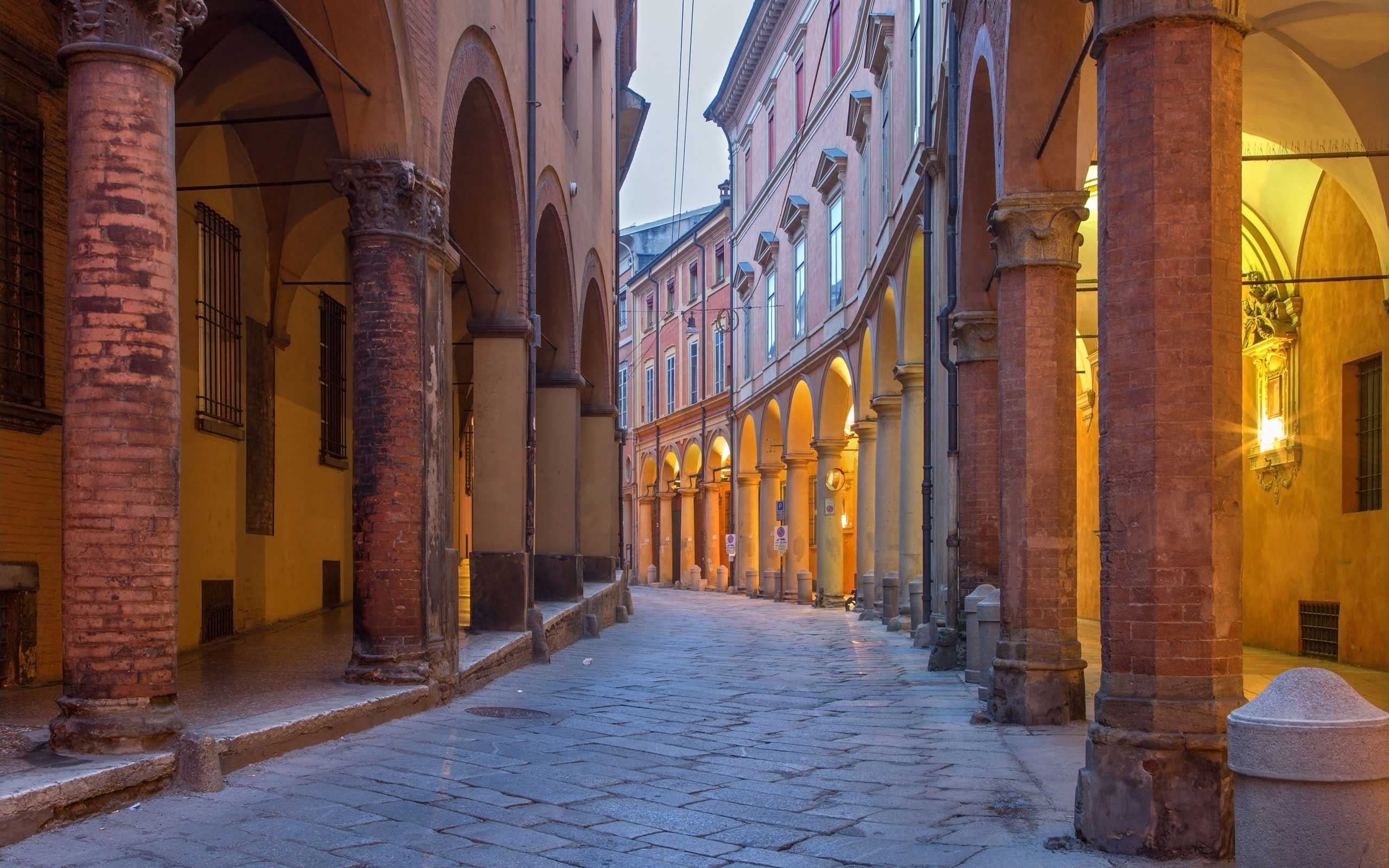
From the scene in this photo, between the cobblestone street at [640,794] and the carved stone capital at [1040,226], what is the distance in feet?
10.2

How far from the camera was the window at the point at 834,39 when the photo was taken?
26.6 m

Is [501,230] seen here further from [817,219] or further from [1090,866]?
[817,219]

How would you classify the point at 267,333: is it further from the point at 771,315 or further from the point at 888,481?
the point at 771,315

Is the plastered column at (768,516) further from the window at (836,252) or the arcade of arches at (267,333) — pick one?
the arcade of arches at (267,333)

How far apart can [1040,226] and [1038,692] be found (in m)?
3.10

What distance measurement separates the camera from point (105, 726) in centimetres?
605

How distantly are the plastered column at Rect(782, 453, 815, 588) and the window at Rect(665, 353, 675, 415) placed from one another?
14282mm

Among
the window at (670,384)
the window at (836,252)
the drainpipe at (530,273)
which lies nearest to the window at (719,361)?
the window at (670,384)

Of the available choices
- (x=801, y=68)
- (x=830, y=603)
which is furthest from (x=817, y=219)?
(x=830, y=603)

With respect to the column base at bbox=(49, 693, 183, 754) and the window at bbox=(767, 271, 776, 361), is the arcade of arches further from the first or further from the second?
the window at bbox=(767, 271, 776, 361)

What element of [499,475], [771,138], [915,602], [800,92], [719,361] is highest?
[800,92]

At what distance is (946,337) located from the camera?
1347 cm

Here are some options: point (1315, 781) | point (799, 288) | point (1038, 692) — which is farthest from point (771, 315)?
point (1315, 781)

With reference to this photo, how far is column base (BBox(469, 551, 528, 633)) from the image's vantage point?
13.6m
